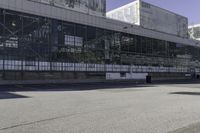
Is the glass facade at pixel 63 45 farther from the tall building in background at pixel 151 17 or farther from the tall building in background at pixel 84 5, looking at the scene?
the tall building in background at pixel 151 17

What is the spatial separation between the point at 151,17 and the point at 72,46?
29.0 meters

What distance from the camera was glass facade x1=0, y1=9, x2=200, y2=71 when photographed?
40.0 meters

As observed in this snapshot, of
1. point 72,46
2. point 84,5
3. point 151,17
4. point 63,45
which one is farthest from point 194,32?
point 63,45

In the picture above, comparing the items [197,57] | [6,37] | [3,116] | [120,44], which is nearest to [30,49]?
[6,37]

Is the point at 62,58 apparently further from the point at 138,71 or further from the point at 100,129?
the point at 100,129

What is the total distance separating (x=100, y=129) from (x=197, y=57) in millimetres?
77168

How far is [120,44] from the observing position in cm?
5641

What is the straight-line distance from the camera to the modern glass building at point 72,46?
132ft

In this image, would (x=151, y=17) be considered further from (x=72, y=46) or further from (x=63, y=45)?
(x=63, y=45)

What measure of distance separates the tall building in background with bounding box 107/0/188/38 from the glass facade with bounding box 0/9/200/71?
5.83 m

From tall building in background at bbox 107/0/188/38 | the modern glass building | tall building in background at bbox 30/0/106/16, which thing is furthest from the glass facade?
tall building in background at bbox 107/0/188/38

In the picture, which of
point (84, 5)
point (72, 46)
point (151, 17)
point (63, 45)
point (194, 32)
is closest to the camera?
point (63, 45)

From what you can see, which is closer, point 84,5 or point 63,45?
point 63,45

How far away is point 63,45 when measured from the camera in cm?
4594
